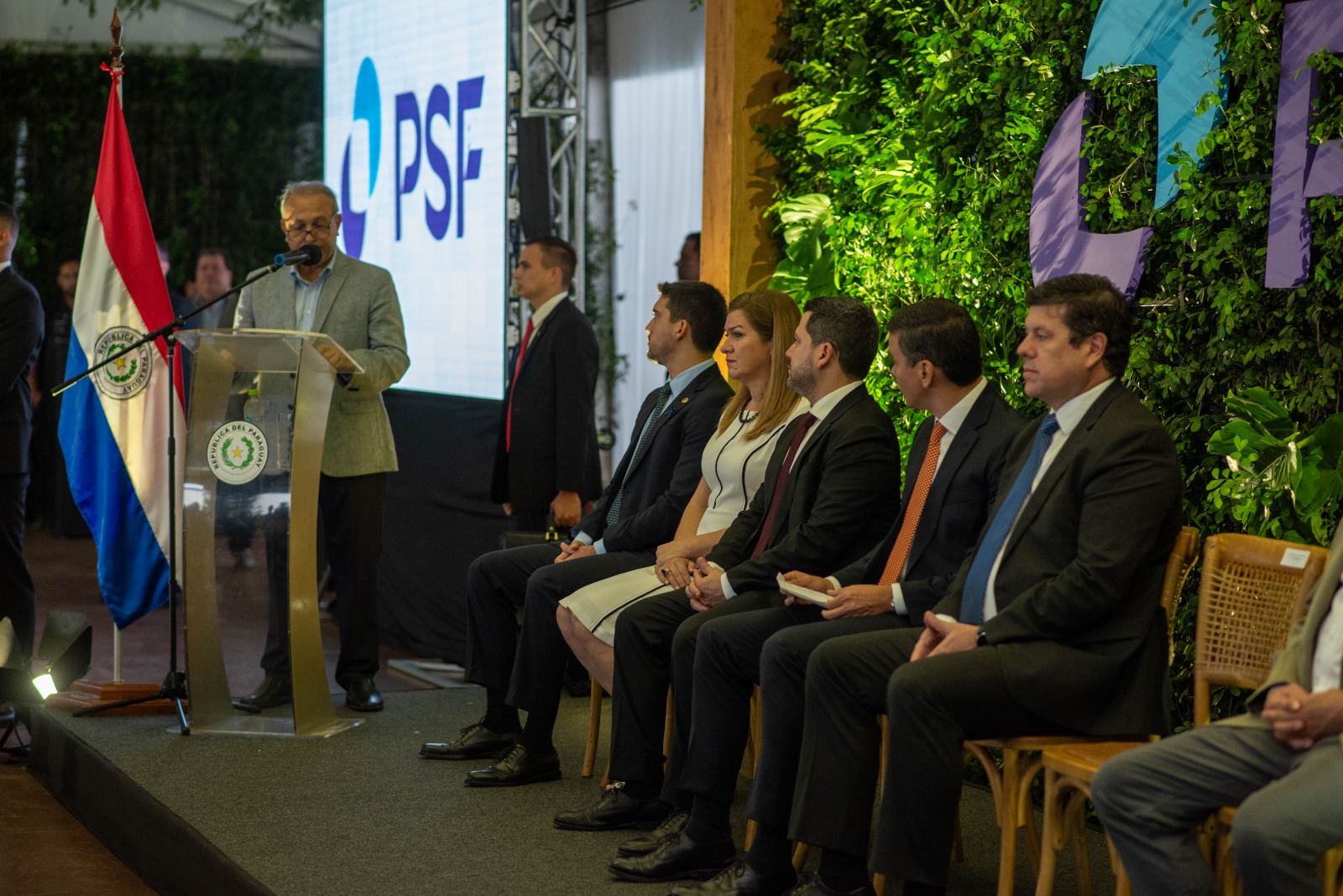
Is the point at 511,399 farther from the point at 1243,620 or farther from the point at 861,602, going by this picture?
the point at 1243,620

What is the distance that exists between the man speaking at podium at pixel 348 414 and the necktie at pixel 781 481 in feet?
5.19

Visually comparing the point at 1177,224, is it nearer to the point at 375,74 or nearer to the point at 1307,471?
the point at 1307,471

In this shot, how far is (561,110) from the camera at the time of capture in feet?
19.7

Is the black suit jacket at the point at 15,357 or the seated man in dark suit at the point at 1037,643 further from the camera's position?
the black suit jacket at the point at 15,357

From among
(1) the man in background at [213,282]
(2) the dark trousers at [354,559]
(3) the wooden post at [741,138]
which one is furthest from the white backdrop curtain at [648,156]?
(2) the dark trousers at [354,559]

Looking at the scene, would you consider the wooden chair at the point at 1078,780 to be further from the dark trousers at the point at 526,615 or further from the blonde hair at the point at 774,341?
the dark trousers at the point at 526,615

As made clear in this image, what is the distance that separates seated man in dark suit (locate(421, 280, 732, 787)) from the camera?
3826mm

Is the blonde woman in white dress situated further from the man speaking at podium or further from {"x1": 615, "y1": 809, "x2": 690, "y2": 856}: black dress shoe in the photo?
the man speaking at podium

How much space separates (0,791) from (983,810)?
2808 millimetres

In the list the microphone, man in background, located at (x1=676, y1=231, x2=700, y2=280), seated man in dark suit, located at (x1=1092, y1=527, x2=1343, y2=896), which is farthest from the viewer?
man in background, located at (x1=676, y1=231, x2=700, y2=280)

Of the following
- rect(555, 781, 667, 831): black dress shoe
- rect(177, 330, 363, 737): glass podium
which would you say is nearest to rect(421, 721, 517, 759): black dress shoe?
rect(177, 330, 363, 737): glass podium

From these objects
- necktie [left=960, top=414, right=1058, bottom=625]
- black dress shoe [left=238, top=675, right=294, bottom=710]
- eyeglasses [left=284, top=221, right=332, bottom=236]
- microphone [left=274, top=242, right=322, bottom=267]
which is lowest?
black dress shoe [left=238, top=675, right=294, bottom=710]

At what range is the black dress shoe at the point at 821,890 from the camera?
2721 millimetres

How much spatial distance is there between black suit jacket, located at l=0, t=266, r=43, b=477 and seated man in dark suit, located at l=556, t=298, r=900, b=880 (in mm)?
2431
